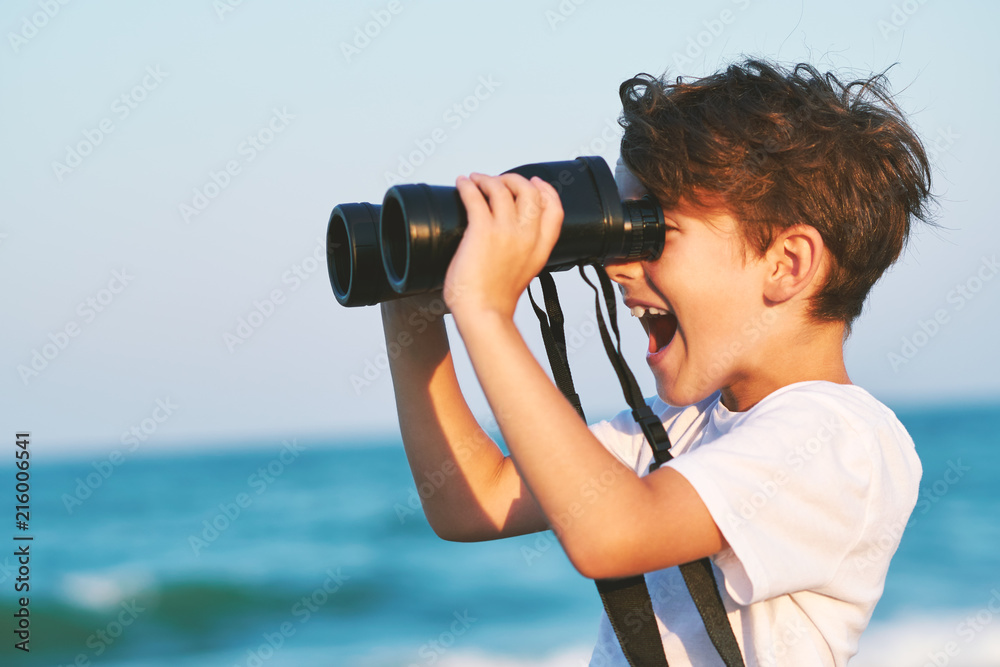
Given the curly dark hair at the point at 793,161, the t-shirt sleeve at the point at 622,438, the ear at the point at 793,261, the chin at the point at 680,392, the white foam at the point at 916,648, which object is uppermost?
the curly dark hair at the point at 793,161

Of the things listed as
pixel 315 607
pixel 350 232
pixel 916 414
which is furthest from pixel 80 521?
pixel 916 414

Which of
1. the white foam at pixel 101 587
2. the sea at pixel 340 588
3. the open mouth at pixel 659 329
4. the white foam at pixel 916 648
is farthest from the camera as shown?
the white foam at pixel 101 587

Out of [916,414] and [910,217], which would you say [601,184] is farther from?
[916,414]

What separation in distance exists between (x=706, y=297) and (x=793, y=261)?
126 millimetres

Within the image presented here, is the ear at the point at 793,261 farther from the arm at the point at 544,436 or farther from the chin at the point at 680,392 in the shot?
the arm at the point at 544,436

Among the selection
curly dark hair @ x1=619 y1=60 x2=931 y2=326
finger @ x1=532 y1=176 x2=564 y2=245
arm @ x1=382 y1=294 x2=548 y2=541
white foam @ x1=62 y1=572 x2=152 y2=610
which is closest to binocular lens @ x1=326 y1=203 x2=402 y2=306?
arm @ x1=382 y1=294 x2=548 y2=541

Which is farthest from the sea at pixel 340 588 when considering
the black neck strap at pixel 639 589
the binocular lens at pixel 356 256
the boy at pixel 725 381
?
the binocular lens at pixel 356 256

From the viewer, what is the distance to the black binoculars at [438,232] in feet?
2.89

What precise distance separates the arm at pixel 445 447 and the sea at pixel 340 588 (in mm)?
3175

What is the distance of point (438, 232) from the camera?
876 mm

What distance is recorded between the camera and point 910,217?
1211mm

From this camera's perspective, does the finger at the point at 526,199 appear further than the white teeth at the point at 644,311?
No

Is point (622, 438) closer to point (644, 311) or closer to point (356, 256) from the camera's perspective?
point (644, 311)

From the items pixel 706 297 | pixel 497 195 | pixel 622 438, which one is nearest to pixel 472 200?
pixel 497 195
